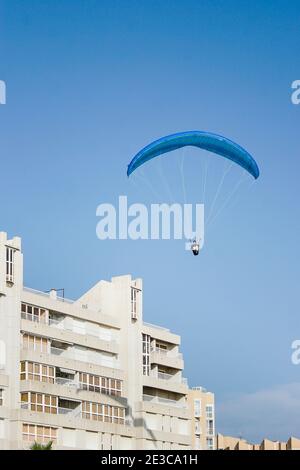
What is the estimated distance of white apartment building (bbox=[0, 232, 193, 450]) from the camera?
88.1 m

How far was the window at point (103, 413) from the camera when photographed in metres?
95.1

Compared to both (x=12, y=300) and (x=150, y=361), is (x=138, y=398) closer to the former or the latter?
(x=150, y=361)

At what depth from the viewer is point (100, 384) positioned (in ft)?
320

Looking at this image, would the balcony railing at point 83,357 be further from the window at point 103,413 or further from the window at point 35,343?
the window at point 103,413

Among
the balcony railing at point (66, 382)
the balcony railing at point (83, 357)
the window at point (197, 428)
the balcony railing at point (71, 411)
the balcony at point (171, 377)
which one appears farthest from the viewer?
the window at point (197, 428)

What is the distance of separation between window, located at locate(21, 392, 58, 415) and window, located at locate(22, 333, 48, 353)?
3.64m

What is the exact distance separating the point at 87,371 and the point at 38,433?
8871 millimetres

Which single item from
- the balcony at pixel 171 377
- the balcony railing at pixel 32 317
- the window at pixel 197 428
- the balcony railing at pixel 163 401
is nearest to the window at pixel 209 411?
the window at pixel 197 428

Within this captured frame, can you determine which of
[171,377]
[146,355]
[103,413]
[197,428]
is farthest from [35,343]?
[197,428]

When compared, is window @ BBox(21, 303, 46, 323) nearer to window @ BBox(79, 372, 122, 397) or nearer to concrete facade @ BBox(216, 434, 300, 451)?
window @ BBox(79, 372, 122, 397)

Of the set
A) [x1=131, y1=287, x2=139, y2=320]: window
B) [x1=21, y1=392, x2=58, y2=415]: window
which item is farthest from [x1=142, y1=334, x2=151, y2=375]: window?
[x1=21, y1=392, x2=58, y2=415]: window

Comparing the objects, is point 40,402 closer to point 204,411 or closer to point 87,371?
point 87,371

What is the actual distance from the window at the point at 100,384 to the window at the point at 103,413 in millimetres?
1256
